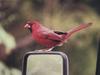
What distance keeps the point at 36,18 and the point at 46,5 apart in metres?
0.11

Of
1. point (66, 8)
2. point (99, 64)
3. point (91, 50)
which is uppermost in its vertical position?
point (66, 8)

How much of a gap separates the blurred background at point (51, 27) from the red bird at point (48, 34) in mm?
27

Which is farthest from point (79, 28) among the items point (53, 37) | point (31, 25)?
point (31, 25)

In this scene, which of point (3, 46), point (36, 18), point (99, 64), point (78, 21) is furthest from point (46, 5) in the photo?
point (99, 64)

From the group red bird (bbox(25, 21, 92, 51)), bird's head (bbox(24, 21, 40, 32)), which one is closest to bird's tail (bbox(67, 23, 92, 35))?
red bird (bbox(25, 21, 92, 51))

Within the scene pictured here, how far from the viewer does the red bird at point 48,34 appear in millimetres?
1880

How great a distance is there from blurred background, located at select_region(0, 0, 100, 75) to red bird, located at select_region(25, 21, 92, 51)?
27mm

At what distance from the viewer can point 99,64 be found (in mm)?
894

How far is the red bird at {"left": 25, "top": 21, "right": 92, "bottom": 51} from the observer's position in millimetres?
1880

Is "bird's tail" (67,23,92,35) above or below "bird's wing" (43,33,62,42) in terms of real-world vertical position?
above

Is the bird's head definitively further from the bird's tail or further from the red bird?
the bird's tail

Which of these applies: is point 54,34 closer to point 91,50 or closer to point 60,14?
point 60,14

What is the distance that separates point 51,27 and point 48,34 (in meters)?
0.05

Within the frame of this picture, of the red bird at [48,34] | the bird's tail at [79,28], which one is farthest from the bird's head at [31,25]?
the bird's tail at [79,28]
